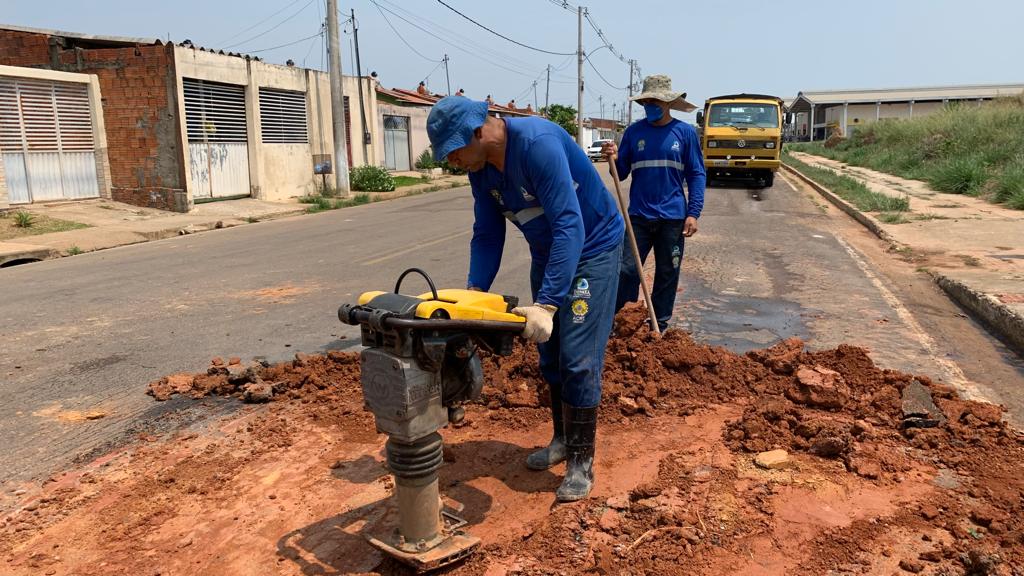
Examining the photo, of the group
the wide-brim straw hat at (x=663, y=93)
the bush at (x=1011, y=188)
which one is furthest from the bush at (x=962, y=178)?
the wide-brim straw hat at (x=663, y=93)

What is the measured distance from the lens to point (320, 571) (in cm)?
273

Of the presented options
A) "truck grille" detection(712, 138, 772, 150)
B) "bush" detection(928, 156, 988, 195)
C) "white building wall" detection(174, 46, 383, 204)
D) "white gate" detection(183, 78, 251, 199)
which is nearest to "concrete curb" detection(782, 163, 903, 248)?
"truck grille" detection(712, 138, 772, 150)

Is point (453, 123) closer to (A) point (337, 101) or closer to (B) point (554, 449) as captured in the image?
(B) point (554, 449)

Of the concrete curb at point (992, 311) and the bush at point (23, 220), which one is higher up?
the bush at point (23, 220)

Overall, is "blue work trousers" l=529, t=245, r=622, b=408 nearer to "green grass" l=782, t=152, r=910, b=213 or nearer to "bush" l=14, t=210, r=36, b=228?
"green grass" l=782, t=152, r=910, b=213

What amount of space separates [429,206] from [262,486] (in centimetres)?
1521

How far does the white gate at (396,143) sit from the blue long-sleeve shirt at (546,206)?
27.7 metres

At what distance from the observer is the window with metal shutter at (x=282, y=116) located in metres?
20.6

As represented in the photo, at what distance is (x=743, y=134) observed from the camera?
66.3ft

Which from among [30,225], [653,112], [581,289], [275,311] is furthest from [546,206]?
[30,225]

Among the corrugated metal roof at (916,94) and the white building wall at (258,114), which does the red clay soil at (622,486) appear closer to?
the white building wall at (258,114)

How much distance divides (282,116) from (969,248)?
17.6 metres

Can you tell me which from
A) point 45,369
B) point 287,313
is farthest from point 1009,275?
point 45,369

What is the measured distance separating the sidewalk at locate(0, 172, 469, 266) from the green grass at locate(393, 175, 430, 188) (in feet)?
21.3
